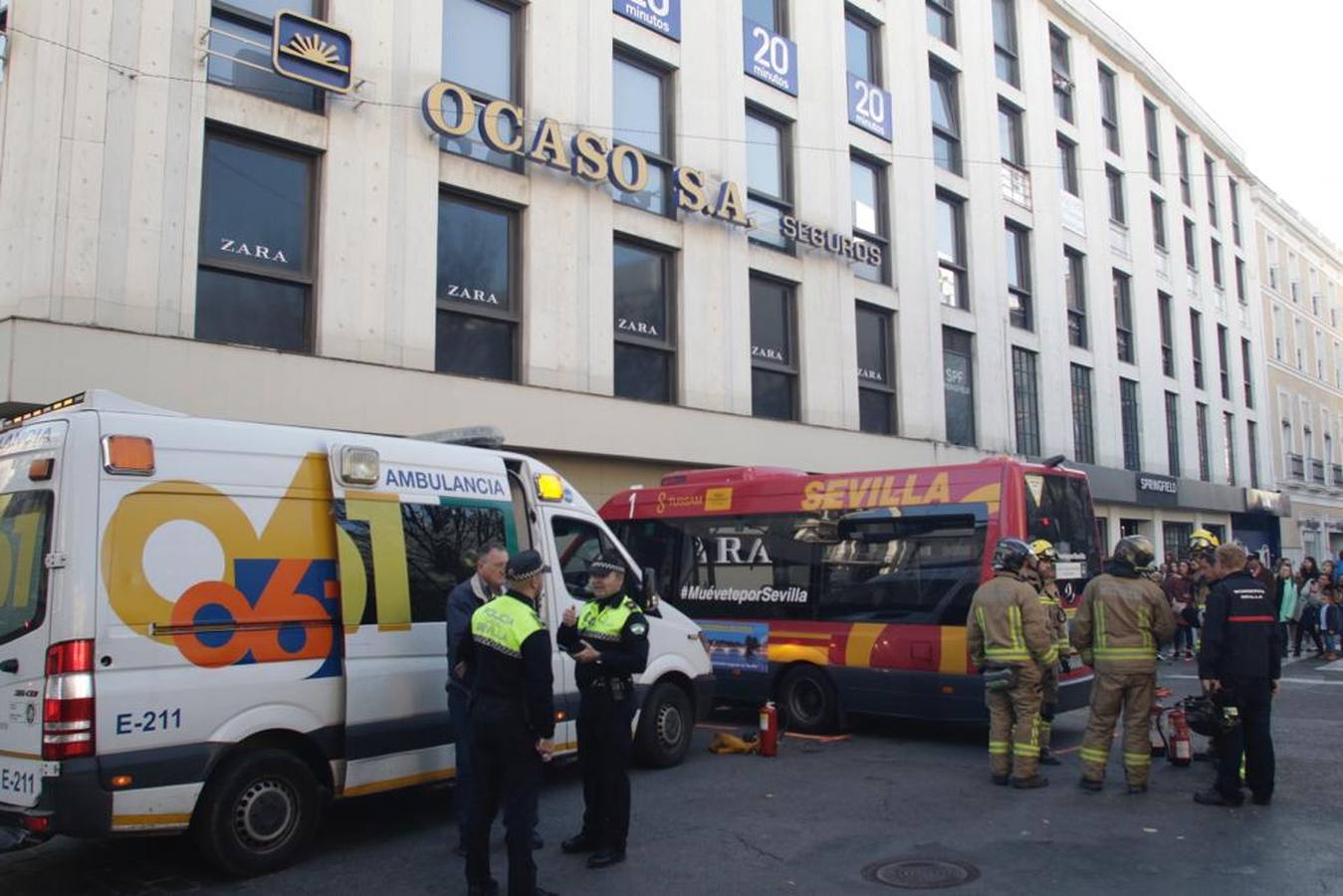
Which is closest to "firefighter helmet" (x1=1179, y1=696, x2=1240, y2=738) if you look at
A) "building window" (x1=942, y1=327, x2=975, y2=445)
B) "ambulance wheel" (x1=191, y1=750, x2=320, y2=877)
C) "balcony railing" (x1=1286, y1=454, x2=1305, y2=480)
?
"ambulance wheel" (x1=191, y1=750, x2=320, y2=877)

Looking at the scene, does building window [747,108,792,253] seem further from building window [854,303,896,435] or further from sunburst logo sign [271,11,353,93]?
sunburst logo sign [271,11,353,93]

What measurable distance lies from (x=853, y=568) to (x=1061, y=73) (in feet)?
69.2

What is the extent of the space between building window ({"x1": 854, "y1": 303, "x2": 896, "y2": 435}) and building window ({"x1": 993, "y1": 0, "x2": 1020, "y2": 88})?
8.46 m

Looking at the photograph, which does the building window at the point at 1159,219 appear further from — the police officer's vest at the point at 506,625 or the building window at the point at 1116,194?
the police officer's vest at the point at 506,625

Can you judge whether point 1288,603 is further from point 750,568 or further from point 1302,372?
point 1302,372

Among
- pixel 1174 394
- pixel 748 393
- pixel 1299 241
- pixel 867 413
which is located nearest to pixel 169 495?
pixel 748 393

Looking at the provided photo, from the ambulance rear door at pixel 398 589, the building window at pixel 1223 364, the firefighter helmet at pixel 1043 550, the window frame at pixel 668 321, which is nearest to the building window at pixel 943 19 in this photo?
the window frame at pixel 668 321

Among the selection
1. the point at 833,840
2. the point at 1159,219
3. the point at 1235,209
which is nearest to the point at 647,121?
the point at 833,840

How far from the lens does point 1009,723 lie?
309 inches

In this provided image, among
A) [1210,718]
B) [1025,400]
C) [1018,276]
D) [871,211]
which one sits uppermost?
[871,211]

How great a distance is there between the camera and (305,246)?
11.9m

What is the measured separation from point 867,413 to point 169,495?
15.1 meters

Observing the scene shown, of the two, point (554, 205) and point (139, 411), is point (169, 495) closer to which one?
point (139, 411)

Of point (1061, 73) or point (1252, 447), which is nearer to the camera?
point (1061, 73)
